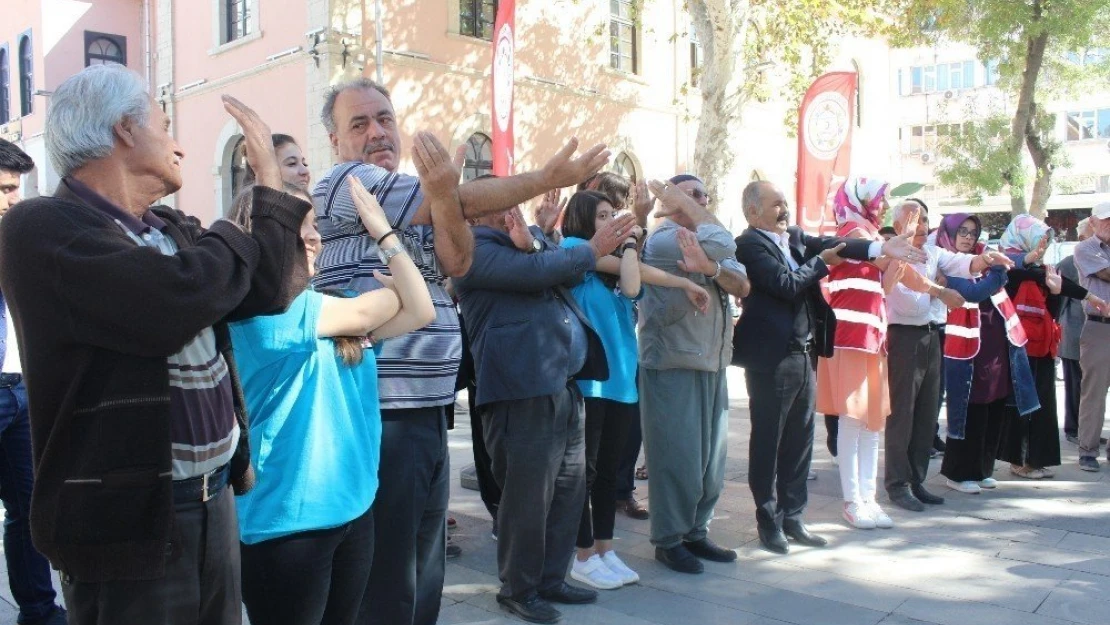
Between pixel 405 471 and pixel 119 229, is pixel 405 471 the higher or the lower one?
the lower one

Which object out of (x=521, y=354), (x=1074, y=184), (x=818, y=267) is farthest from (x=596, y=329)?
(x=1074, y=184)

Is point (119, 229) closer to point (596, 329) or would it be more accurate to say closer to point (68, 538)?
point (68, 538)

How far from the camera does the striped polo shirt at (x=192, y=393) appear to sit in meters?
2.00

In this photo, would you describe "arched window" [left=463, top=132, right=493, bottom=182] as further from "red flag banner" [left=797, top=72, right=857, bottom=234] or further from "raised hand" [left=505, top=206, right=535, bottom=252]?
"raised hand" [left=505, top=206, right=535, bottom=252]

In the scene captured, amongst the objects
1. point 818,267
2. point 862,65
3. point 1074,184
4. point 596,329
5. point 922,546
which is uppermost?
point 862,65

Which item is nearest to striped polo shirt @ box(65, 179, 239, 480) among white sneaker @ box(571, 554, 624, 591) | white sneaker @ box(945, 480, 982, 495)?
white sneaker @ box(571, 554, 624, 591)

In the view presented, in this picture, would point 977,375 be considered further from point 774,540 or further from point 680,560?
point 680,560

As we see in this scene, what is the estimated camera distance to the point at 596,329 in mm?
4832

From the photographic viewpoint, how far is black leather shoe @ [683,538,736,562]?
505 centimetres

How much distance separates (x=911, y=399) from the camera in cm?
619

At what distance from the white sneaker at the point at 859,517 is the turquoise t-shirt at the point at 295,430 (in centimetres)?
397

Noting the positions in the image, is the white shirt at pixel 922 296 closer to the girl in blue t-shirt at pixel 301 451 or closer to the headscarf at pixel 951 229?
the headscarf at pixel 951 229

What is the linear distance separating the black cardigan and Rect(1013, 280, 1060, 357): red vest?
Answer: 7024 millimetres

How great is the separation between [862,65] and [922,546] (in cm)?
2698
